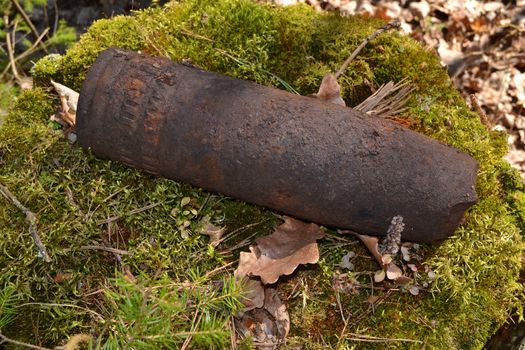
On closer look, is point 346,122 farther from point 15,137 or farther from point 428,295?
point 15,137

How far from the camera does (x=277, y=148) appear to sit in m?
2.43

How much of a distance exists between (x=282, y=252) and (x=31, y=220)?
1436 mm

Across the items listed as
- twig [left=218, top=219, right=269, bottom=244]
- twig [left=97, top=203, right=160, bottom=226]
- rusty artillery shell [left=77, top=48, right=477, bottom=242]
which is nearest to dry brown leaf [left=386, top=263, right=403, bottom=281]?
rusty artillery shell [left=77, top=48, right=477, bottom=242]

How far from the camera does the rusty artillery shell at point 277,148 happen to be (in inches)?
95.7

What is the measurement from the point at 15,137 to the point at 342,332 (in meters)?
2.32

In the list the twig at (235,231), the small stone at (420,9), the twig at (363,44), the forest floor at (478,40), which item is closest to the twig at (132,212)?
the twig at (235,231)

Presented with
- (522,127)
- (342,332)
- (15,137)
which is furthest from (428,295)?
(15,137)

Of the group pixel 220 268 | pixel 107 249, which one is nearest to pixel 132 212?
pixel 107 249

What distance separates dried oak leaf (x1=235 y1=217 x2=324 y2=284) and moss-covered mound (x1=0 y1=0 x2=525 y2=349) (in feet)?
0.50

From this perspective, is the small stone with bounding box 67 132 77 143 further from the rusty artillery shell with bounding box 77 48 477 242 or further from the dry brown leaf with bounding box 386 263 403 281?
the dry brown leaf with bounding box 386 263 403 281

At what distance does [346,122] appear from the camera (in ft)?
8.15

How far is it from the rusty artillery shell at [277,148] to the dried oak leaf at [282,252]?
23 cm

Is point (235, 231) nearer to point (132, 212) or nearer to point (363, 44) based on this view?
point (132, 212)

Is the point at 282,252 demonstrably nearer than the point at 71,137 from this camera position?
Yes
